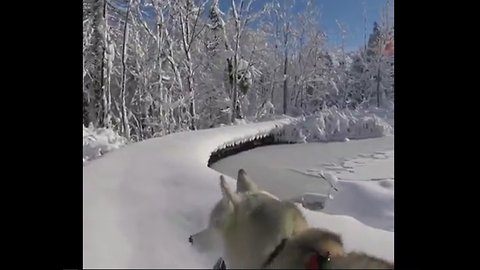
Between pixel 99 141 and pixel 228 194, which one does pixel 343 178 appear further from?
pixel 99 141

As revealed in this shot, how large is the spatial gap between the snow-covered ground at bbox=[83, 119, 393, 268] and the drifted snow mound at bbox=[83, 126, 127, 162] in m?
0.04

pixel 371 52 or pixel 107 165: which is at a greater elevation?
pixel 371 52

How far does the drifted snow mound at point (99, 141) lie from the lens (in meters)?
1.31

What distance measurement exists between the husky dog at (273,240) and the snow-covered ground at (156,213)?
5cm

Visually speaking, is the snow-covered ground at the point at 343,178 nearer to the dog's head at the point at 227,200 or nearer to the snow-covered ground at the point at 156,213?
the snow-covered ground at the point at 156,213

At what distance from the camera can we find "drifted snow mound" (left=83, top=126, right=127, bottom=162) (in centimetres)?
131

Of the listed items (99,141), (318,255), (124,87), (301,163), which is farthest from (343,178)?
(124,87)

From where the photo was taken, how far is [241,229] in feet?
2.98

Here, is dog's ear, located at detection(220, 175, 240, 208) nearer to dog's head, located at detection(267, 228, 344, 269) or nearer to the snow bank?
the snow bank
